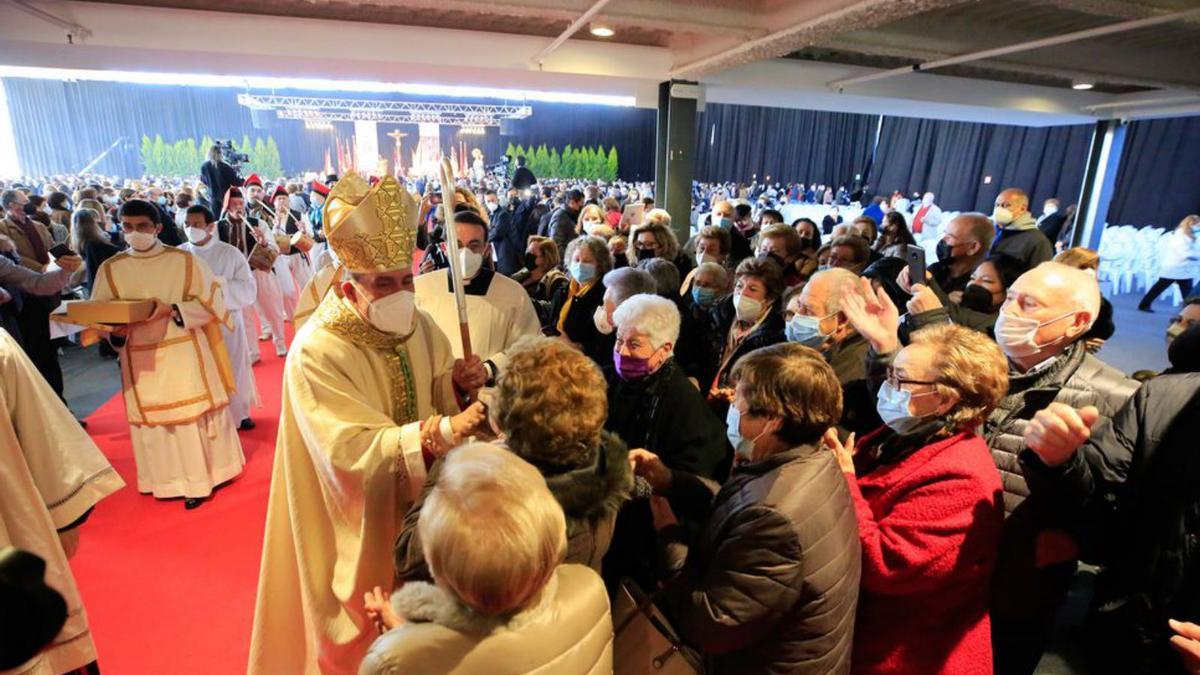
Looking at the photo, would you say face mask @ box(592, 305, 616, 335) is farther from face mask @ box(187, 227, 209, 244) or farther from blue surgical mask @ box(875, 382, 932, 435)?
face mask @ box(187, 227, 209, 244)

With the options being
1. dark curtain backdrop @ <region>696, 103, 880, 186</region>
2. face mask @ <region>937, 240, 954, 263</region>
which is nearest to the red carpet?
face mask @ <region>937, 240, 954, 263</region>

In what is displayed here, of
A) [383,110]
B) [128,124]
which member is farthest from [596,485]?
[128,124]

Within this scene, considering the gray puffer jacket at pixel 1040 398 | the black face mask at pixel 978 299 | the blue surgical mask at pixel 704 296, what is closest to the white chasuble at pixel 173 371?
the blue surgical mask at pixel 704 296

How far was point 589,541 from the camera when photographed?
143cm

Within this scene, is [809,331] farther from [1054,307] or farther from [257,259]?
[257,259]

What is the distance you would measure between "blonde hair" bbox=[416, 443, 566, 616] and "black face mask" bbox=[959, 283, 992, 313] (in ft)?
10.7

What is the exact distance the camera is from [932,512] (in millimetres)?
1558

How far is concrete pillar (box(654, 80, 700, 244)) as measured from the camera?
773 cm

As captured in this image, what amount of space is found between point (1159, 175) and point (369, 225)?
63.0ft

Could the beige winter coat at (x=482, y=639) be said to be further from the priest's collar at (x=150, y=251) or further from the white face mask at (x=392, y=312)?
the priest's collar at (x=150, y=251)

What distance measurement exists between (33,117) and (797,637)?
28.0 m

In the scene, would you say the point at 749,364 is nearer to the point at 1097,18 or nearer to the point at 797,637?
the point at 797,637

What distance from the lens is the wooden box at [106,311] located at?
336 centimetres

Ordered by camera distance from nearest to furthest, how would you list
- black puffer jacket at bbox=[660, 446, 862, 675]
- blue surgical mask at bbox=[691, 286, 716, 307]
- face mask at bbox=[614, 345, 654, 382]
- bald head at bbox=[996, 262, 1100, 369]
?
black puffer jacket at bbox=[660, 446, 862, 675] → bald head at bbox=[996, 262, 1100, 369] → face mask at bbox=[614, 345, 654, 382] → blue surgical mask at bbox=[691, 286, 716, 307]
